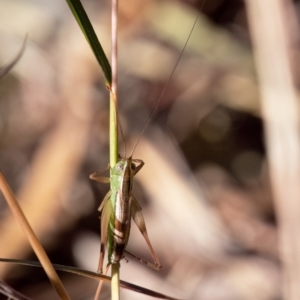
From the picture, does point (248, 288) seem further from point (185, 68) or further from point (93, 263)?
point (185, 68)

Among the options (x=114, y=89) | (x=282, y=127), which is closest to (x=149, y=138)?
(x=282, y=127)

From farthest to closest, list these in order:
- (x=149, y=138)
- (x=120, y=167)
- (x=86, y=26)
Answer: (x=149, y=138)
(x=120, y=167)
(x=86, y=26)

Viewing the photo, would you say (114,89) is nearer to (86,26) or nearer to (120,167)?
(86,26)

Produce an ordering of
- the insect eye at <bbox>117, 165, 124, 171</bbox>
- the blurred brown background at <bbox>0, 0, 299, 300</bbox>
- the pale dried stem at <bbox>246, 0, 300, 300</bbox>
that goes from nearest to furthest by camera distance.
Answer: the insect eye at <bbox>117, 165, 124, 171</bbox> < the pale dried stem at <bbox>246, 0, 300, 300</bbox> < the blurred brown background at <bbox>0, 0, 299, 300</bbox>

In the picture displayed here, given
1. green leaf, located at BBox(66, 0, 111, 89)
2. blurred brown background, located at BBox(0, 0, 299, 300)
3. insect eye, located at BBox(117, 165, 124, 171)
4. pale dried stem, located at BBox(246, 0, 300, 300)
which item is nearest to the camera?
green leaf, located at BBox(66, 0, 111, 89)

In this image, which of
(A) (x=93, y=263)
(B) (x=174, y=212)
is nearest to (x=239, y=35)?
(B) (x=174, y=212)

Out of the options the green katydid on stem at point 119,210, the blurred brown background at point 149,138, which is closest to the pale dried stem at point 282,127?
the blurred brown background at point 149,138

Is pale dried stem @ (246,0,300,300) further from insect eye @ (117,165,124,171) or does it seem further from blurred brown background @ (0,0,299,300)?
insect eye @ (117,165,124,171)

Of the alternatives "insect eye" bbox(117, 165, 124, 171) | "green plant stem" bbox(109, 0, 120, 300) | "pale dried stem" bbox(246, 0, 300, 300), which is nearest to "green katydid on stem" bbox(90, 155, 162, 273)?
"insect eye" bbox(117, 165, 124, 171)

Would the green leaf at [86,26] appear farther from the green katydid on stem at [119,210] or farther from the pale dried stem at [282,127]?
the pale dried stem at [282,127]
